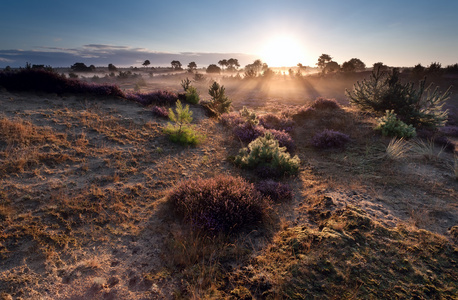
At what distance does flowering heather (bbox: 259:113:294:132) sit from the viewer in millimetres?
12413

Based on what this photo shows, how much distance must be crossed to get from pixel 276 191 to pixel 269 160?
1.94 metres

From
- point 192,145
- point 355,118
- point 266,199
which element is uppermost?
point 355,118

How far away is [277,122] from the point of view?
1321 centimetres

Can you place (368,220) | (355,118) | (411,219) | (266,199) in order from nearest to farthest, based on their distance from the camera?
(368,220)
(411,219)
(266,199)
(355,118)

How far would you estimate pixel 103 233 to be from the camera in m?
4.16

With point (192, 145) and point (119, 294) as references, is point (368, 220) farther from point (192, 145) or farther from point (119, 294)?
point (192, 145)

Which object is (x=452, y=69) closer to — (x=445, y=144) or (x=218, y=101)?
(x=445, y=144)

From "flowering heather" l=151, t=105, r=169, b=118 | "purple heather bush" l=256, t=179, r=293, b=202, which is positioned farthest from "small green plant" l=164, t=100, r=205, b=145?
"purple heather bush" l=256, t=179, r=293, b=202

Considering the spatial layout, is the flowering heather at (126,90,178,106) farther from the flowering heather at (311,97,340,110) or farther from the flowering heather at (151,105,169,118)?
the flowering heather at (311,97,340,110)

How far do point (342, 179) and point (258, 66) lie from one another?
72.9m

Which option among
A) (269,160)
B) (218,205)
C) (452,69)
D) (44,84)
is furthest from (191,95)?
(452,69)

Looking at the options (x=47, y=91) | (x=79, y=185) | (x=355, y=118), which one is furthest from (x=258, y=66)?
(x=79, y=185)

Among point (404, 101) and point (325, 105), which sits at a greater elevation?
point (404, 101)

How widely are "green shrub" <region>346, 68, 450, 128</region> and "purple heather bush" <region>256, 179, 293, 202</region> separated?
10.7 metres
